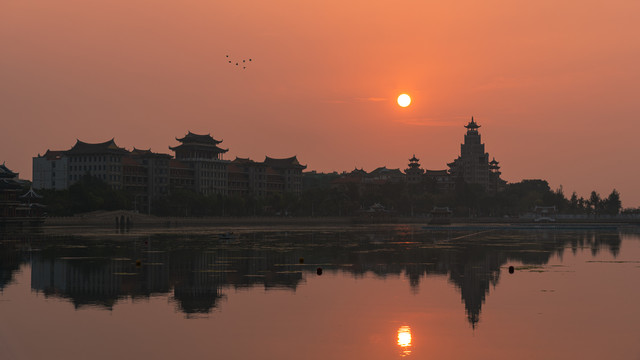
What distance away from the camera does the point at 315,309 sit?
30.3 metres

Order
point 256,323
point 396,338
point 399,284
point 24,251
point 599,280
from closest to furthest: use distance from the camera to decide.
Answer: point 396,338 → point 256,323 → point 399,284 → point 599,280 → point 24,251

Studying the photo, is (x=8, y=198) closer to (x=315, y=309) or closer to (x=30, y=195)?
(x=30, y=195)

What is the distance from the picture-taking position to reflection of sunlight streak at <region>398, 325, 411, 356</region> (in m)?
22.0

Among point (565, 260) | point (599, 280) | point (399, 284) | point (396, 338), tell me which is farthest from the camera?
point (565, 260)

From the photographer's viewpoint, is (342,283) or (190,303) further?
(342,283)

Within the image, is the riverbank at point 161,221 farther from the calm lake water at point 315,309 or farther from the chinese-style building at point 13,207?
the calm lake water at point 315,309

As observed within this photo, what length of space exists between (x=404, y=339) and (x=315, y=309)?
23.6 feet

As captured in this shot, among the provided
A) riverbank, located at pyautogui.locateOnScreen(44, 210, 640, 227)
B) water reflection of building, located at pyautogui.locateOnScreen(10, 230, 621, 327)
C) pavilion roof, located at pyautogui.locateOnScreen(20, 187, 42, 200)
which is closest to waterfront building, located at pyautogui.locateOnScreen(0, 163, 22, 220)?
pavilion roof, located at pyautogui.locateOnScreen(20, 187, 42, 200)

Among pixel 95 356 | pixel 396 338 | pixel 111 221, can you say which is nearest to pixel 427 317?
pixel 396 338

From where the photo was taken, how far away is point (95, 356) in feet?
69.9

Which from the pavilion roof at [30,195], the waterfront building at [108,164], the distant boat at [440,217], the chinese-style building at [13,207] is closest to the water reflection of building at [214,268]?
the chinese-style building at [13,207]

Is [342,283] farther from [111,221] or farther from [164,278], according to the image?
[111,221]

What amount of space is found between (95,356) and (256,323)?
6.82 m

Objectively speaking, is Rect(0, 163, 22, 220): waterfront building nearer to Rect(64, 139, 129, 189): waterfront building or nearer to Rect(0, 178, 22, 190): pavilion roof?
Rect(0, 178, 22, 190): pavilion roof
